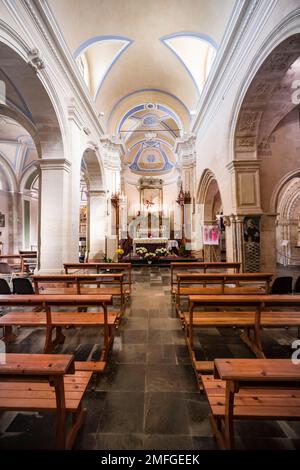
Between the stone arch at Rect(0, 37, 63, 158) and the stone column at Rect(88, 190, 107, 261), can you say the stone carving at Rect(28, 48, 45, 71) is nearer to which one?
the stone arch at Rect(0, 37, 63, 158)

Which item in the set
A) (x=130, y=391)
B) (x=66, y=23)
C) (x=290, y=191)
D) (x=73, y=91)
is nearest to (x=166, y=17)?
(x=66, y=23)

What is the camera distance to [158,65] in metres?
9.04

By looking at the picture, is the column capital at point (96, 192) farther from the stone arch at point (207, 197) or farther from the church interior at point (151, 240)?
the stone arch at point (207, 197)

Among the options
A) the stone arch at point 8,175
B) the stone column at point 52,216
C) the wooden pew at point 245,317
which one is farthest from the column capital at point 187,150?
the stone arch at point 8,175

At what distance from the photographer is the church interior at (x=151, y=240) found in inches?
57.3

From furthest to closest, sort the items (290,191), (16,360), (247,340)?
(290,191) < (247,340) < (16,360)

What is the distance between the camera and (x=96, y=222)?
10.1 m

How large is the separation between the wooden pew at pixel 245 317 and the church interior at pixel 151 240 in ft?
0.07

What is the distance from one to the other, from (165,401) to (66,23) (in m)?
8.29

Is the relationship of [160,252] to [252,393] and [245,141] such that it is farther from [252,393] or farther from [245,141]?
[252,393]

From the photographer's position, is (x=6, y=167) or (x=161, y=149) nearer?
(x=6, y=167)

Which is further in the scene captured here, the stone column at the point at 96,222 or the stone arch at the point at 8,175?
the stone arch at the point at 8,175

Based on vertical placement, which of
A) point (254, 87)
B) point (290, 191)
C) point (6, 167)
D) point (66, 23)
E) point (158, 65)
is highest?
point (158, 65)

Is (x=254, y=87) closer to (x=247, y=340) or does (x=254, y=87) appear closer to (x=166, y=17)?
(x=166, y=17)
